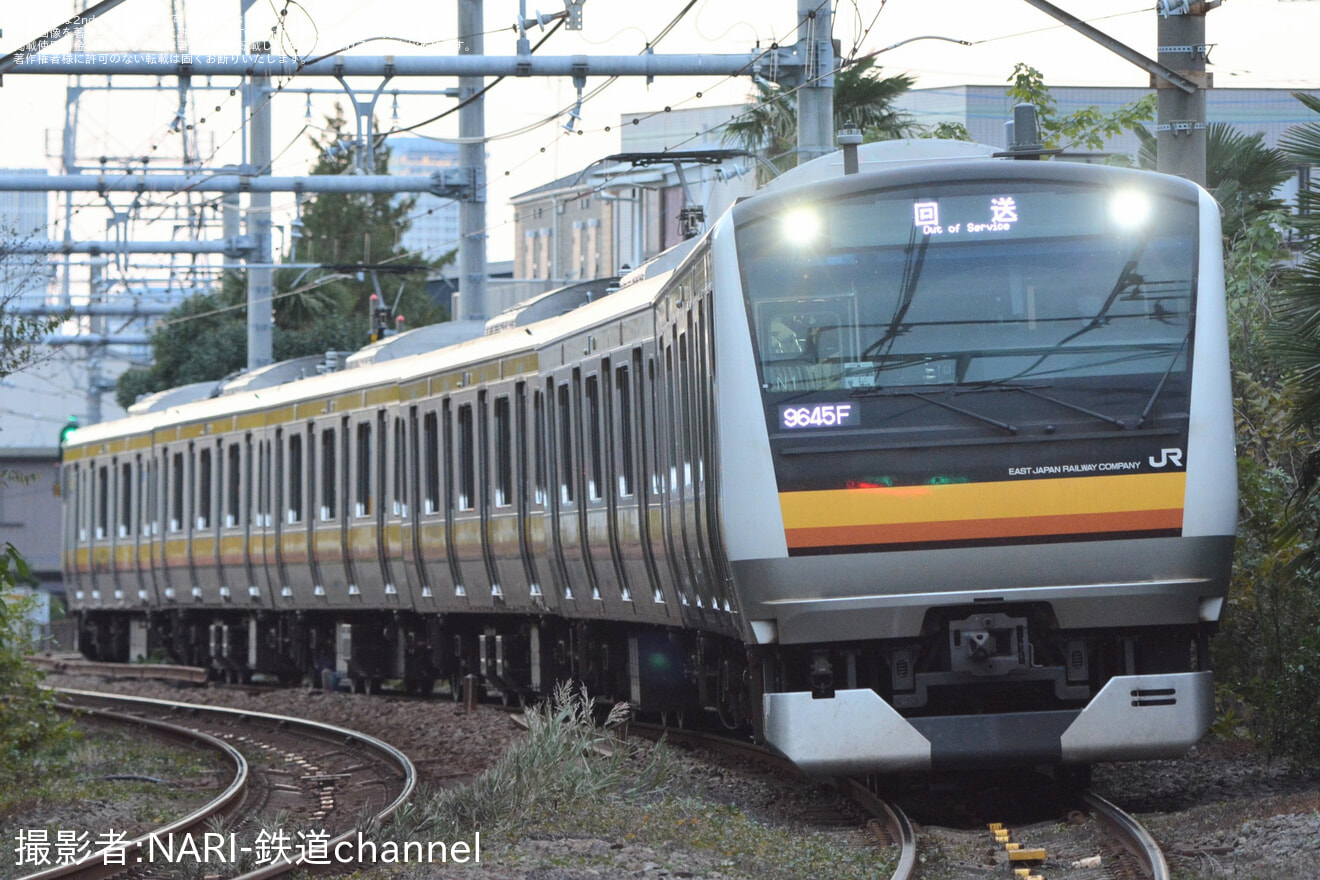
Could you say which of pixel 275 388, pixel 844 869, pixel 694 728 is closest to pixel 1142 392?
pixel 844 869

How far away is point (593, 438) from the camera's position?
51.6 ft

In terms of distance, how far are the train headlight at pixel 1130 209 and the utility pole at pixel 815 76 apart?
20.7 ft

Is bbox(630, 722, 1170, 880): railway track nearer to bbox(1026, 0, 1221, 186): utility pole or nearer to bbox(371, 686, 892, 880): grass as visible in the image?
bbox(371, 686, 892, 880): grass

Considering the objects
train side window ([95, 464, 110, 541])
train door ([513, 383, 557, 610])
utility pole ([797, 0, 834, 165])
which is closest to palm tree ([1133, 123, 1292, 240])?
utility pole ([797, 0, 834, 165])

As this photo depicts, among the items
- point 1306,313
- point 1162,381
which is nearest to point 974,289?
point 1162,381

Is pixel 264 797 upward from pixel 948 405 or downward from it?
downward

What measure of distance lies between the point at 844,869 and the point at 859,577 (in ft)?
Answer: 5.05

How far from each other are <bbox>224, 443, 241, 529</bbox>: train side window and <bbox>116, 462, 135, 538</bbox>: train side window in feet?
13.0

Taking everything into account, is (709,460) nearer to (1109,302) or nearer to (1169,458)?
(1109,302)

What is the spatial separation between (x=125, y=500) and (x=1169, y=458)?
2214 centimetres

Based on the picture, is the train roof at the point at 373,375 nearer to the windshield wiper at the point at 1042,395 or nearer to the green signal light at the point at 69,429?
the green signal light at the point at 69,429

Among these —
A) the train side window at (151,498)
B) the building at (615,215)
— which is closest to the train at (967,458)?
the train side window at (151,498)

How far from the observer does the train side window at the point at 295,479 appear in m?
24.4

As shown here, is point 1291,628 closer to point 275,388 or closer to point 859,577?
point 859,577
